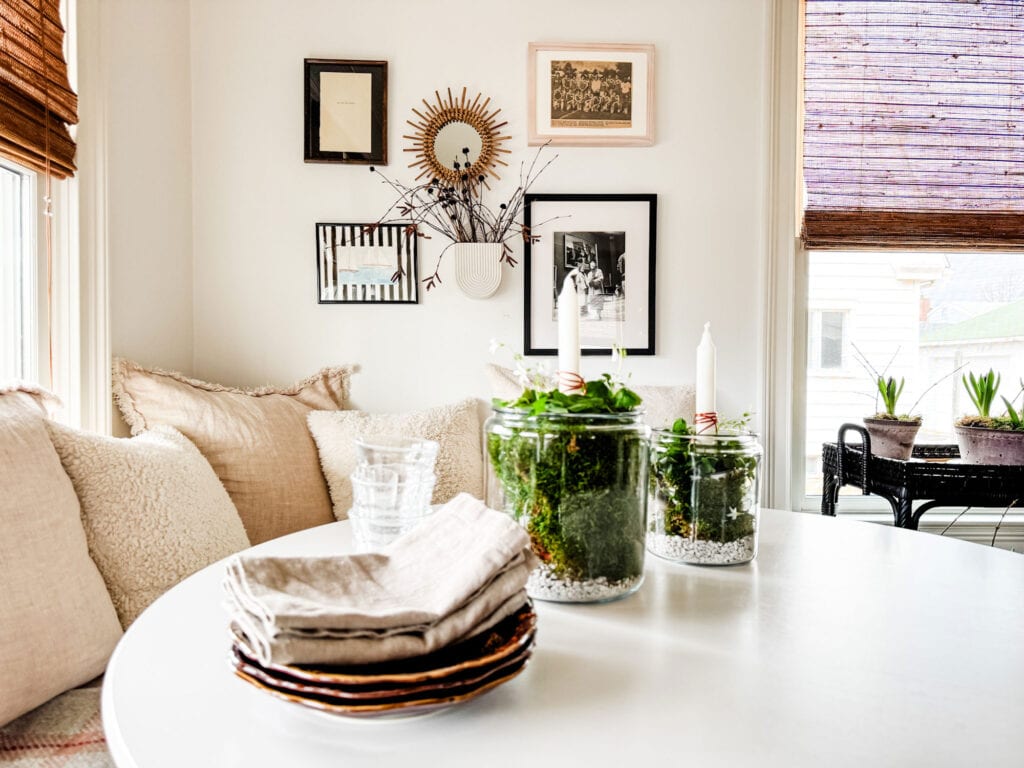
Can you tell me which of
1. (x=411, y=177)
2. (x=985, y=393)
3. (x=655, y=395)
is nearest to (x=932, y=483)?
(x=985, y=393)

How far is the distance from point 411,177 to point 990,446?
6.79ft

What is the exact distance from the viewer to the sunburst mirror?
2531mm

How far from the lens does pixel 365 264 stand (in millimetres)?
2545

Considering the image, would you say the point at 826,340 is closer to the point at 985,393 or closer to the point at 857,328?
the point at 857,328

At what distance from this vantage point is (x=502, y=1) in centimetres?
254

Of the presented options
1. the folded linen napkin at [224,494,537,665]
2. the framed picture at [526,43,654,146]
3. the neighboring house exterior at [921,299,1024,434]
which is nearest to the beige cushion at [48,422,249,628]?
the folded linen napkin at [224,494,537,665]

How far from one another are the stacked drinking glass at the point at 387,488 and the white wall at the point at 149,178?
142 centimetres

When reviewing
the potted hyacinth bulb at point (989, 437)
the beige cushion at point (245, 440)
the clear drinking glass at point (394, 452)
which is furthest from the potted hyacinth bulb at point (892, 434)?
the clear drinking glass at point (394, 452)

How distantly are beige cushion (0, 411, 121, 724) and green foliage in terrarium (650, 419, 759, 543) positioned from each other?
36.8 inches

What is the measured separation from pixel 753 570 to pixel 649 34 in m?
2.20

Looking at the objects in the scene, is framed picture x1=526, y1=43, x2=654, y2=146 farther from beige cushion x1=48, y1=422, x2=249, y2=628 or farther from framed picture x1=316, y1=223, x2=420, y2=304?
beige cushion x1=48, y1=422, x2=249, y2=628

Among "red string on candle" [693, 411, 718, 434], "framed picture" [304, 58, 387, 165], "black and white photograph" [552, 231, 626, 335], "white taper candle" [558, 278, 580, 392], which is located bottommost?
"red string on candle" [693, 411, 718, 434]

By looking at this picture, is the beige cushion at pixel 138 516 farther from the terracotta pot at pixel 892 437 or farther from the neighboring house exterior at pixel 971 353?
the neighboring house exterior at pixel 971 353

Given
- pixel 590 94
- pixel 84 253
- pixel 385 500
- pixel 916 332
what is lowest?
pixel 385 500
